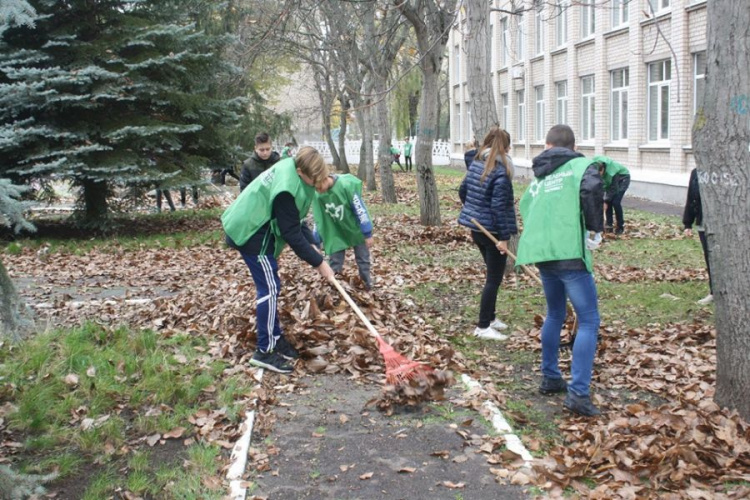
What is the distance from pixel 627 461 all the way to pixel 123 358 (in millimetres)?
3973

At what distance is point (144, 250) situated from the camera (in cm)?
1422

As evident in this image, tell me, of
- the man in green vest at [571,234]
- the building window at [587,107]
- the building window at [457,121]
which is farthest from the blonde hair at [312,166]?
the building window at [457,121]

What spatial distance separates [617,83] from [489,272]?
20.6 meters

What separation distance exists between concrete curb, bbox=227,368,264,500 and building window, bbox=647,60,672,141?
19.7 metres

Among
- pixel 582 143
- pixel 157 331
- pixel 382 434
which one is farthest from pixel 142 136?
pixel 582 143

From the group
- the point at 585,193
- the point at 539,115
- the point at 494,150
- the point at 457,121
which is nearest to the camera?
the point at 585,193

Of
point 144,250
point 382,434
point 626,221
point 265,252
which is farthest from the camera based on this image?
point 626,221

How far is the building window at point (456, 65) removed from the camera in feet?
158

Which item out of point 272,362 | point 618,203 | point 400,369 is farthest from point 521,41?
point 400,369

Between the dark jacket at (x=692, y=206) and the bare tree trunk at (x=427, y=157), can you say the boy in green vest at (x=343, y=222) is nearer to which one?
the dark jacket at (x=692, y=206)

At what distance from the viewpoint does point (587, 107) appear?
2883 cm

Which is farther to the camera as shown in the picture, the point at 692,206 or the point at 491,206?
the point at 692,206

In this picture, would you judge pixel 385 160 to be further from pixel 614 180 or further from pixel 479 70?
pixel 479 70

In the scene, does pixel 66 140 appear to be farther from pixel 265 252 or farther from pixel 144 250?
pixel 265 252
